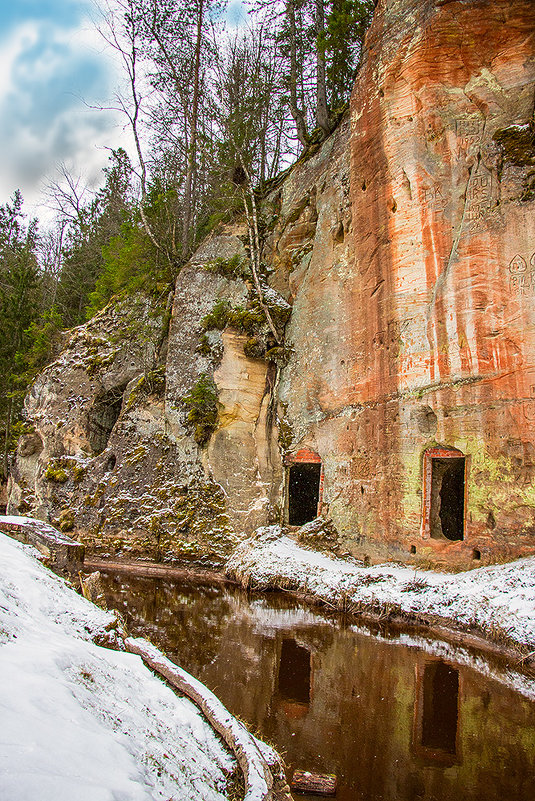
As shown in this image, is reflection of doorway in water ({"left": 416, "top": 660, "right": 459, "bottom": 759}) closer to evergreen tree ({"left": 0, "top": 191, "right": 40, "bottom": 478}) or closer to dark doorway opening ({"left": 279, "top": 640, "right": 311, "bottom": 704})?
dark doorway opening ({"left": 279, "top": 640, "right": 311, "bottom": 704})

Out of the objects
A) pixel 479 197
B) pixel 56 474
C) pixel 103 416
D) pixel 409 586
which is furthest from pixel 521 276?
pixel 56 474

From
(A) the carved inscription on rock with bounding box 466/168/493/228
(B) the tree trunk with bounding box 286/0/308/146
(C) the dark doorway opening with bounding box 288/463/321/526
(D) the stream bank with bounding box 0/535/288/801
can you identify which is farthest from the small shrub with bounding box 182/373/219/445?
(B) the tree trunk with bounding box 286/0/308/146

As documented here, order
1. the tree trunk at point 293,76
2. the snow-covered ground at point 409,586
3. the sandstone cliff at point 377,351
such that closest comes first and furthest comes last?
the snow-covered ground at point 409,586 → the sandstone cliff at point 377,351 → the tree trunk at point 293,76

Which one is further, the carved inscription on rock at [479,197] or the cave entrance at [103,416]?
the cave entrance at [103,416]

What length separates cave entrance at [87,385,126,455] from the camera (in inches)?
812

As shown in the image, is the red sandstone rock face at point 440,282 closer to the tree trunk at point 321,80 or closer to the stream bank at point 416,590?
the stream bank at point 416,590

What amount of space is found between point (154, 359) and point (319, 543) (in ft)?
32.2

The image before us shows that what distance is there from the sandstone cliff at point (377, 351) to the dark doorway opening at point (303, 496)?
0.15 meters

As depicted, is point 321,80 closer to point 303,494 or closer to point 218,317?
point 218,317

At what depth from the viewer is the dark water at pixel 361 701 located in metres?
5.44

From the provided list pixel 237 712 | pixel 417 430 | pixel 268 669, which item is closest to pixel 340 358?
pixel 417 430

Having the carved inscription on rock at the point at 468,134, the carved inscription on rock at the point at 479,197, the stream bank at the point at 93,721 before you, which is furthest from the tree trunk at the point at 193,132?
the stream bank at the point at 93,721

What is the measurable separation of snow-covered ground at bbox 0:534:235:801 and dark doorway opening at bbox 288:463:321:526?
492 inches

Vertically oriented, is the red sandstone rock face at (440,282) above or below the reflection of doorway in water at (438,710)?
above
